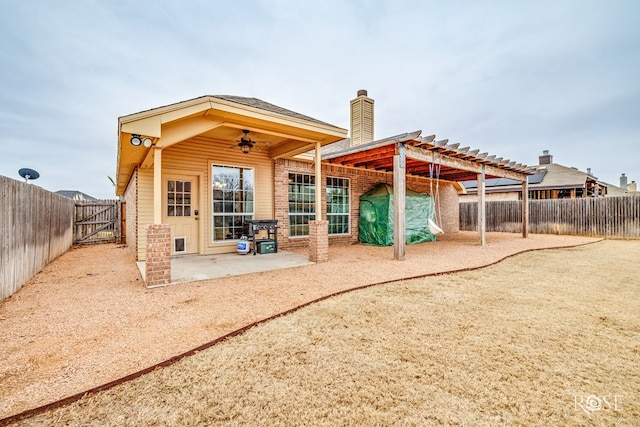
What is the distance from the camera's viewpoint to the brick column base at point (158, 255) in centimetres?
410

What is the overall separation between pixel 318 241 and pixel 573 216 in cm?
1405

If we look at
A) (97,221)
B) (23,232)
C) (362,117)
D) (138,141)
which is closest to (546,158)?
(362,117)

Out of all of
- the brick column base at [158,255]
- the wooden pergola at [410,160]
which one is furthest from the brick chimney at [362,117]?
the brick column base at [158,255]

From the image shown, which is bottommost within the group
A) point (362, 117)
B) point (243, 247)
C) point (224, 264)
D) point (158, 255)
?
point (224, 264)

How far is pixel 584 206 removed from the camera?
12.3 metres

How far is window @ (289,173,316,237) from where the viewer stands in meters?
8.16

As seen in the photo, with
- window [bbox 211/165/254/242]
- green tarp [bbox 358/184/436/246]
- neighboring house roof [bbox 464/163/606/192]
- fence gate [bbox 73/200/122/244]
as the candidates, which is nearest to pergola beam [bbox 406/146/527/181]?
green tarp [bbox 358/184/436/246]

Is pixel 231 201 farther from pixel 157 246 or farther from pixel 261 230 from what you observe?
pixel 157 246

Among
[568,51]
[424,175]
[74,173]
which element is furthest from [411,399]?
[74,173]

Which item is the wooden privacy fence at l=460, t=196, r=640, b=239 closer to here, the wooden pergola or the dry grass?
the wooden pergola

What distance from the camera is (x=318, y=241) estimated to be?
5.87 metres

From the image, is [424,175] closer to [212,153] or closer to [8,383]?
[212,153]

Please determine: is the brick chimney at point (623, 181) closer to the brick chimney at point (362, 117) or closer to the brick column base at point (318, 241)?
the brick chimney at point (362, 117)

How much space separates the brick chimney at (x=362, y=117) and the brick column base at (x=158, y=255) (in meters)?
8.49
